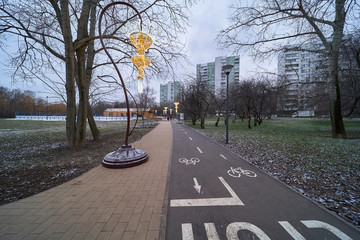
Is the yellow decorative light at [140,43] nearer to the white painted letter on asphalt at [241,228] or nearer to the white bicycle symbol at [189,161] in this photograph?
the white bicycle symbol at [189,161]

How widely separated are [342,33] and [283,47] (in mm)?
2366

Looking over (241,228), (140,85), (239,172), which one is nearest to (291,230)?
(241,228)

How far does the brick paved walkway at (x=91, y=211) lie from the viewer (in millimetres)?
2092

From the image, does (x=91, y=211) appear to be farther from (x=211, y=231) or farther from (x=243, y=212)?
(x=243, y=212)

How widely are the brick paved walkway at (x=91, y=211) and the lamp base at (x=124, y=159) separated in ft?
2.65

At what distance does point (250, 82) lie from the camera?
20391mm

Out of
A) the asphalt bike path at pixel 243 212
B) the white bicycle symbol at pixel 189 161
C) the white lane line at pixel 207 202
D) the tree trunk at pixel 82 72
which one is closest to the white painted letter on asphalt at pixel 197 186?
the asphalt bike path at pixel 243 212

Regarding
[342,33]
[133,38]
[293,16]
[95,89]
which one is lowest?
[95,89]

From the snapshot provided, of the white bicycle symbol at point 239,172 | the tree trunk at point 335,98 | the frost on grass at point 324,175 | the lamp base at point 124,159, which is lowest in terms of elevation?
the white bicycle symbol at point 239,172

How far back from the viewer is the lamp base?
4730 millimetres

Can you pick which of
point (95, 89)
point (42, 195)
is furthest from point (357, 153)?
point (95, 89)

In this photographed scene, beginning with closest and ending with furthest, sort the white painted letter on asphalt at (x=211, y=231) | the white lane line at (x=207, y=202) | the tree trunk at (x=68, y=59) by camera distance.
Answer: the white painted letter on asphalt at (x=211, y=231) → the white lane line at (x=207, y=202) → the tree trunk at (x=68, y=59)

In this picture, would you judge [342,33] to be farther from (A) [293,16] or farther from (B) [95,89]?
(B) [95,89]

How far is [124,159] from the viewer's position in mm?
4883
